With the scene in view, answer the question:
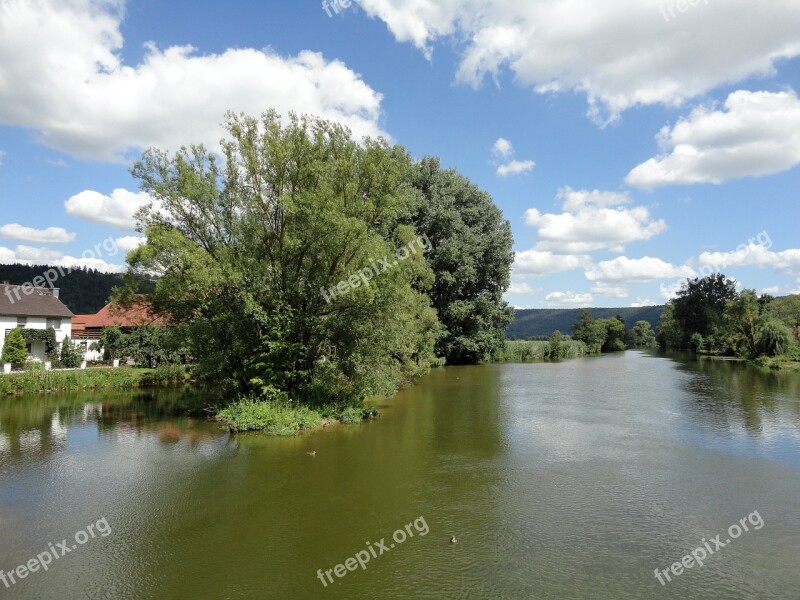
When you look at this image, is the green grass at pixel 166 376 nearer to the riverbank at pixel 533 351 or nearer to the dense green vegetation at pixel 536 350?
the dense green vegetation at pixel 536 350

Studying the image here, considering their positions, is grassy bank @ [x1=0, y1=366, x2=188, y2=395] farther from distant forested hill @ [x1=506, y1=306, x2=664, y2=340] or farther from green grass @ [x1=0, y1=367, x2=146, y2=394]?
distant forested hill @ [x1=506, y1=306, x2=664, y2=340]

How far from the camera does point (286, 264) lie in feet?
61.9

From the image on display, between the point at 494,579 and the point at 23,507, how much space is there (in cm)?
923

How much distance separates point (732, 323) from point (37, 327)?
2630 inches

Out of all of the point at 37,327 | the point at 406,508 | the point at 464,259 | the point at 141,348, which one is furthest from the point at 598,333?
the point at 406,508

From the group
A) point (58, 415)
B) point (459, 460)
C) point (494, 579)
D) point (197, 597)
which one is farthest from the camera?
point (58, 415)

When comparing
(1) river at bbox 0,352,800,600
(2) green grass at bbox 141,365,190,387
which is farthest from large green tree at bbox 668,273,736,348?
(2) green grass at bbox 141,365,190,387

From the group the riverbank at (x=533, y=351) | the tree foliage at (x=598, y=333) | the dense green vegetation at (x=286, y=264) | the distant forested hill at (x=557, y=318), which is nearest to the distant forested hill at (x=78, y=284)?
the riverbank at (x=533, y=351)

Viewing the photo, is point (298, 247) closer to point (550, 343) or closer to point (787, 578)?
point (787, 578)

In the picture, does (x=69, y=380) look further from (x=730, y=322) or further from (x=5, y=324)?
(x=730, y=322)

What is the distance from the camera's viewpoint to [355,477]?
11.8 m

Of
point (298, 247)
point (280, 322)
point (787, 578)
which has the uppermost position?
point (298, 247)

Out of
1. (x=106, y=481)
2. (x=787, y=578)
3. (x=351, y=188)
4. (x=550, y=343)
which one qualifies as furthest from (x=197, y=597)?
(x=550, y=343)

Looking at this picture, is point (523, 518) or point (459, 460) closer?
point (523, 518)
